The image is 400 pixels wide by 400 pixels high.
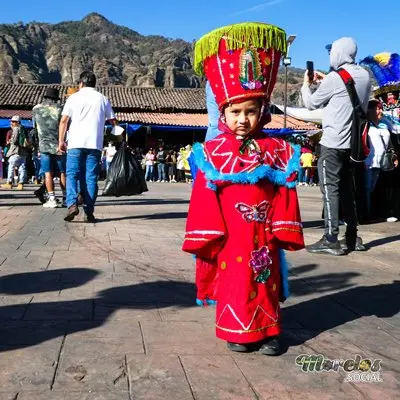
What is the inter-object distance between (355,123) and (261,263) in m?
2.91

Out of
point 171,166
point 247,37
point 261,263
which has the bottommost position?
point 261,263

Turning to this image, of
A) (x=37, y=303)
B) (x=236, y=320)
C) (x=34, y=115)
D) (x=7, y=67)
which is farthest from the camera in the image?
(x=7, y=67)

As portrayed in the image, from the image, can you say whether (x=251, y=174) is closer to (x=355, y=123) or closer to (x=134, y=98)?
(x=355, y=123)

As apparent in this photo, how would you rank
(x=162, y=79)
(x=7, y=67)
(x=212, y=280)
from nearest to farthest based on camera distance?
(x=212, y=280)
(x=162, y=79)
(x=7, y=67)

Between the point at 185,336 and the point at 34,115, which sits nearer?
the point at 185,336

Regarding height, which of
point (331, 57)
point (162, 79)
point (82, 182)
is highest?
point (162, 79)

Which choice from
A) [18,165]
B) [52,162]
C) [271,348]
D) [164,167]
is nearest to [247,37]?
[271,348]

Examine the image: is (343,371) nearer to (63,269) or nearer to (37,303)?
(37,303)

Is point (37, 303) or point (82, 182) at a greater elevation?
point (82, 182)

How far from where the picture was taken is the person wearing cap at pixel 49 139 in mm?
8312

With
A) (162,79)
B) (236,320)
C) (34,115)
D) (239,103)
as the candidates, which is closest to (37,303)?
(236,320)

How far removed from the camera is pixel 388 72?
29.4ft

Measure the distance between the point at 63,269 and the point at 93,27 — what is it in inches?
5480

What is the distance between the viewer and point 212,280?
2.74 m
